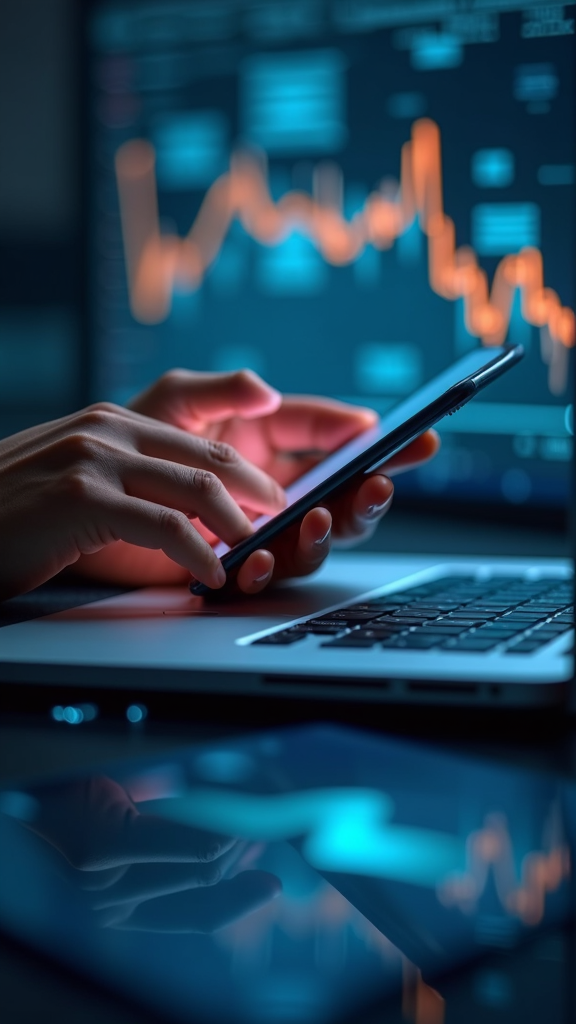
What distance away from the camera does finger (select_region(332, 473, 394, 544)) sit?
604 mm

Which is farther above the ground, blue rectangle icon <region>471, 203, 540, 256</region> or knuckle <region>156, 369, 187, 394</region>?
blue rectangle icon <region>471, 203, 540, 256</region>

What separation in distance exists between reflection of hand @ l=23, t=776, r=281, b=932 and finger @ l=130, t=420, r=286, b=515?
0.93 feet

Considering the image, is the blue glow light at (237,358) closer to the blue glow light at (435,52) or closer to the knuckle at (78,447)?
the blue glow light at (435,52)

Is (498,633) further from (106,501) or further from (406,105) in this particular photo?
(406,105)

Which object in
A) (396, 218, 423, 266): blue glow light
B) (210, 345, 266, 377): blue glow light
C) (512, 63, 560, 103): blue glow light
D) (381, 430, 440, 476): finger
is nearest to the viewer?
(381, 430, 440, 476): finger

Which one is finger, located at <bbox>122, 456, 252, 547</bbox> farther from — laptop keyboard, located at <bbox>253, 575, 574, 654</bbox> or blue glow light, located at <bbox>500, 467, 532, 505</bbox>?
blue glow light, located at <bbox>500, 467, 532, 505</bbox>

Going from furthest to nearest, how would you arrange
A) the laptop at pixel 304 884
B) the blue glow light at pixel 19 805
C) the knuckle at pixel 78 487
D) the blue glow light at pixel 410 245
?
the blue glow light at pixel 410 245
the knuckle at pixel 78 487
the blue glow light at pixel 19 805
the laptop at pixel 304 884

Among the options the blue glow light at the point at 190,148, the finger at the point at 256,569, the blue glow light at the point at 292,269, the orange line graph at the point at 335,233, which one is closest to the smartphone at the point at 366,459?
the finger at the point at 256,569

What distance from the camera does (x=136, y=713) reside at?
421 mm

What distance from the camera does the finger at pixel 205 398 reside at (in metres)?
0.71

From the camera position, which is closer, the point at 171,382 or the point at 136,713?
the point at 136,713

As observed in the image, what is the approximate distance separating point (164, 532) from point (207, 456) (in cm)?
9

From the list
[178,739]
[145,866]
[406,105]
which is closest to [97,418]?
[178,739]

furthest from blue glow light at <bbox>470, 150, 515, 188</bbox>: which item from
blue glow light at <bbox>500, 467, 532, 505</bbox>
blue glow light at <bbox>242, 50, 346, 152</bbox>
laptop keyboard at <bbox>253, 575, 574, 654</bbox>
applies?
laptop keyboard at <bbox>253, 575, 574, 654</bbox>
